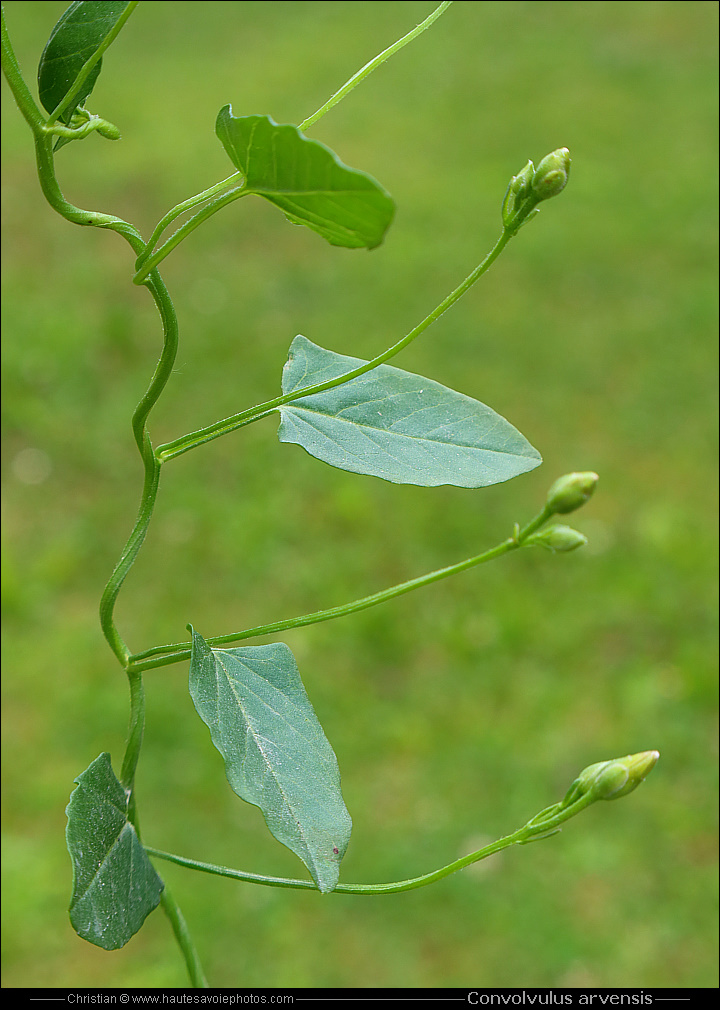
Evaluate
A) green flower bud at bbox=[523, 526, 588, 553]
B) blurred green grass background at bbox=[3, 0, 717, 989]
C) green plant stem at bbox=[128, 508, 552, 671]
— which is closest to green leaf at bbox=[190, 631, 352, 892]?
green plant stem at bbox=[128, 508, 552, 671]

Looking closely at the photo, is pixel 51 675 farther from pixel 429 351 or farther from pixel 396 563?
pixel 429 351

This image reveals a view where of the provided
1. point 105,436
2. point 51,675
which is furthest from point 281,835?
point 105,436

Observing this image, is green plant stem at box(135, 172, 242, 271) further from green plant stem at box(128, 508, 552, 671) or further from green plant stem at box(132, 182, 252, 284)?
green plant stem at box(128, 508, 552, 671)

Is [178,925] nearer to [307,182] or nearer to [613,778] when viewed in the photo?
[613,778]

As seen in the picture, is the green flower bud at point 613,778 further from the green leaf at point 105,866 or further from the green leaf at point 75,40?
the green leaf at point 75,40

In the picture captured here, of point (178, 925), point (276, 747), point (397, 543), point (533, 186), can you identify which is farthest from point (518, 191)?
point (397, 543)
